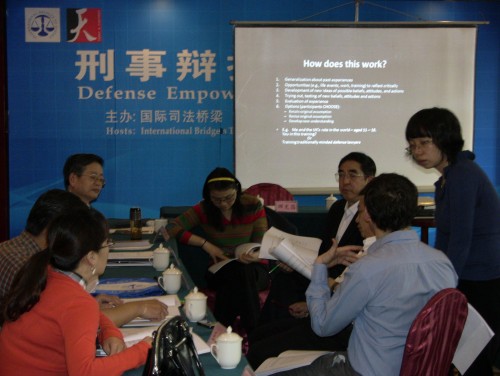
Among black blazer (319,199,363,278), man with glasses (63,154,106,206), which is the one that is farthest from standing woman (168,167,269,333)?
man with glasses (63,154,106,206)

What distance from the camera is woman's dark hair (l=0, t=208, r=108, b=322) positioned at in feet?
4.99

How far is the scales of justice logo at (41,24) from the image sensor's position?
572cm

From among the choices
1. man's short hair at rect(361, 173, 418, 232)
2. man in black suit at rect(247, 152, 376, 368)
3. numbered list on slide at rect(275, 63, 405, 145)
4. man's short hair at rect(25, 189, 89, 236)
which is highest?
numbered list on slide at rect(275, 63, 405, 145)

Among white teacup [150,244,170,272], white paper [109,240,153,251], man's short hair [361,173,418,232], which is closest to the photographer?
man's short hair [361,173,418,232]

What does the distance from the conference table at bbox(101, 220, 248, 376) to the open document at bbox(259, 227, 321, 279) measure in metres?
0.38

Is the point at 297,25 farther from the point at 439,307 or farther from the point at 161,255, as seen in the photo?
the point at 439,307

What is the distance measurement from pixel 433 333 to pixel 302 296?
1536 millimetres

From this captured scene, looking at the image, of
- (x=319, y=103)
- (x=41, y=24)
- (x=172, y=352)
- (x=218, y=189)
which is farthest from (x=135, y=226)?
(x=41, y=24)

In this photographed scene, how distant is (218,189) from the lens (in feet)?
11.8

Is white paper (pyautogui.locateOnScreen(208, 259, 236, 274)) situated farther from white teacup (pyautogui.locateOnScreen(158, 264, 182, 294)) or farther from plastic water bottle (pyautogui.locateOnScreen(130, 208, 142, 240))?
white teacup (pyautogui.locateOnScreen(158, 264, 182, 294))

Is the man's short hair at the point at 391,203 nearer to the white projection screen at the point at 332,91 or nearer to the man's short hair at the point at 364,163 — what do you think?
the man's short hair at the point at 364,163

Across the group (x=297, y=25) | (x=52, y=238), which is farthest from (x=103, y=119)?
(x=52, y=238)

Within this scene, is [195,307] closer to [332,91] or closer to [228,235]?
[228,235]

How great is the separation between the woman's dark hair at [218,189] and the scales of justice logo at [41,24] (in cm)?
290
